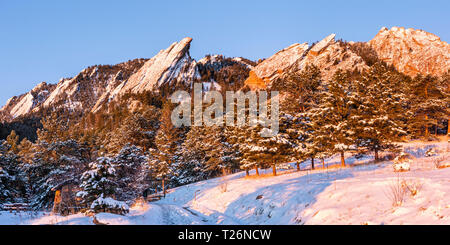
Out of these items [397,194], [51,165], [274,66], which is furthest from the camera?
[274,66]

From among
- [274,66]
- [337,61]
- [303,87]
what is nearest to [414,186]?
[303,87]

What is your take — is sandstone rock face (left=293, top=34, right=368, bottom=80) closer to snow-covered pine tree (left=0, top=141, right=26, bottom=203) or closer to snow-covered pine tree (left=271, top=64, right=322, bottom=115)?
snow-covered pine tree (left=271, top=64, right=322, bottom=115)

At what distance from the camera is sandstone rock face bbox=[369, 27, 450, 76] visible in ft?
360

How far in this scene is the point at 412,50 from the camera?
127250 millimetres

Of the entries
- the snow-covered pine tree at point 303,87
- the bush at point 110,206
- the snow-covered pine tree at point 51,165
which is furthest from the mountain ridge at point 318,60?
the bush at point 110,206

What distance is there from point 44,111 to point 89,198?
682ft

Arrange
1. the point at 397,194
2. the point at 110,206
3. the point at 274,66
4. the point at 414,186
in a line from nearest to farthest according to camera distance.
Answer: the point at 397,194 → the point at 414,186 → the point at 110,206 → the point at 274,66

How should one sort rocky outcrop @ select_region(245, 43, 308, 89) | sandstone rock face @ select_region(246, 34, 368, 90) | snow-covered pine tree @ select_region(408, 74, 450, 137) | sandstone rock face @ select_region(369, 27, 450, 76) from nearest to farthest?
snow-covered pine tree @ select_region(408, 74, 450, 137) < sandstone rock face @ select_region(246, 34, 368, 90) < sandstone rock face @ select_region(369, 27, 450, 76) < rocky outcrop @ select_region(245, 43, 308, 89)

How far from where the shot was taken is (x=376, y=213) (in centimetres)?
655

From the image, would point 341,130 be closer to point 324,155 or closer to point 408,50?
point 324,155

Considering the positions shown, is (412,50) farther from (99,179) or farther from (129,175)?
(99,179)

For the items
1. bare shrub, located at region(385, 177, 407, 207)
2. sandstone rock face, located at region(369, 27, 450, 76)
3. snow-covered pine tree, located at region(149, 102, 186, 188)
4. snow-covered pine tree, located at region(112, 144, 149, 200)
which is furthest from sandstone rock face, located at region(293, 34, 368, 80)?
bare shrub, located at region(385, 177, 407, 207)

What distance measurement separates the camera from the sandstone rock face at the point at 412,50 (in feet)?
360
